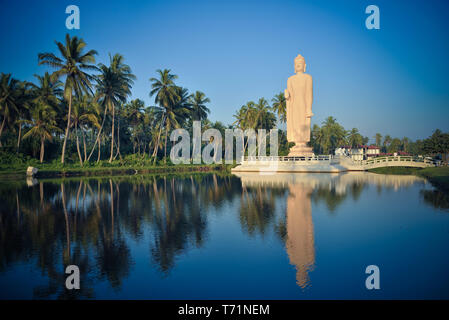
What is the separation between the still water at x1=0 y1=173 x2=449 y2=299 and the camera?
509 centimetres

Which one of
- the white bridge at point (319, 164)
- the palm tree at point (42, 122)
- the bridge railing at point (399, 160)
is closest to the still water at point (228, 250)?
the white bridge at point (319, 164)

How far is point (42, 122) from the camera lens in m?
35.9

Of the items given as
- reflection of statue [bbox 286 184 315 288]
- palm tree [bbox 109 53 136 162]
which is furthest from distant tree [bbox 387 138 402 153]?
reflection of statue [bbox 286 184 315 288]

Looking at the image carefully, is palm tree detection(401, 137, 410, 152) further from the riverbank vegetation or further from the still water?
the still water

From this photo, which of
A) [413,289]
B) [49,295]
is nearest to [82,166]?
[49,295]

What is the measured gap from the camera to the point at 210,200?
14680mm

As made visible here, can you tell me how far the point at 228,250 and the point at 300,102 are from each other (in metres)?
35.6

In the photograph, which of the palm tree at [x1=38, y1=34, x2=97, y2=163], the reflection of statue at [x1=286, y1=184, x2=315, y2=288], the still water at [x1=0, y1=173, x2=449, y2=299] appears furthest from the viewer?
the palm tree at [x1=38, y1=34, x2=97, y2=163]

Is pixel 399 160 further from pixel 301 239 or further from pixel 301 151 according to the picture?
pixel 301 239

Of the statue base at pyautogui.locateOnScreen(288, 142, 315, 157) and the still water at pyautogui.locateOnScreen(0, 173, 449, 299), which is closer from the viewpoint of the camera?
the still water at pyautogui.locateOnScreen(0, 173, 449, 299)

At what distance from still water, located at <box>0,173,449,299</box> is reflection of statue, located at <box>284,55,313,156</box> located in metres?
26.8

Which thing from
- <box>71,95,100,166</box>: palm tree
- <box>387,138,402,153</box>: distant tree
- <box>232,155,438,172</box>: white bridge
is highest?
<box>71,95,100,166</box>: palm tree

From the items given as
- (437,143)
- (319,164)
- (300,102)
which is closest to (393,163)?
(437,143)
